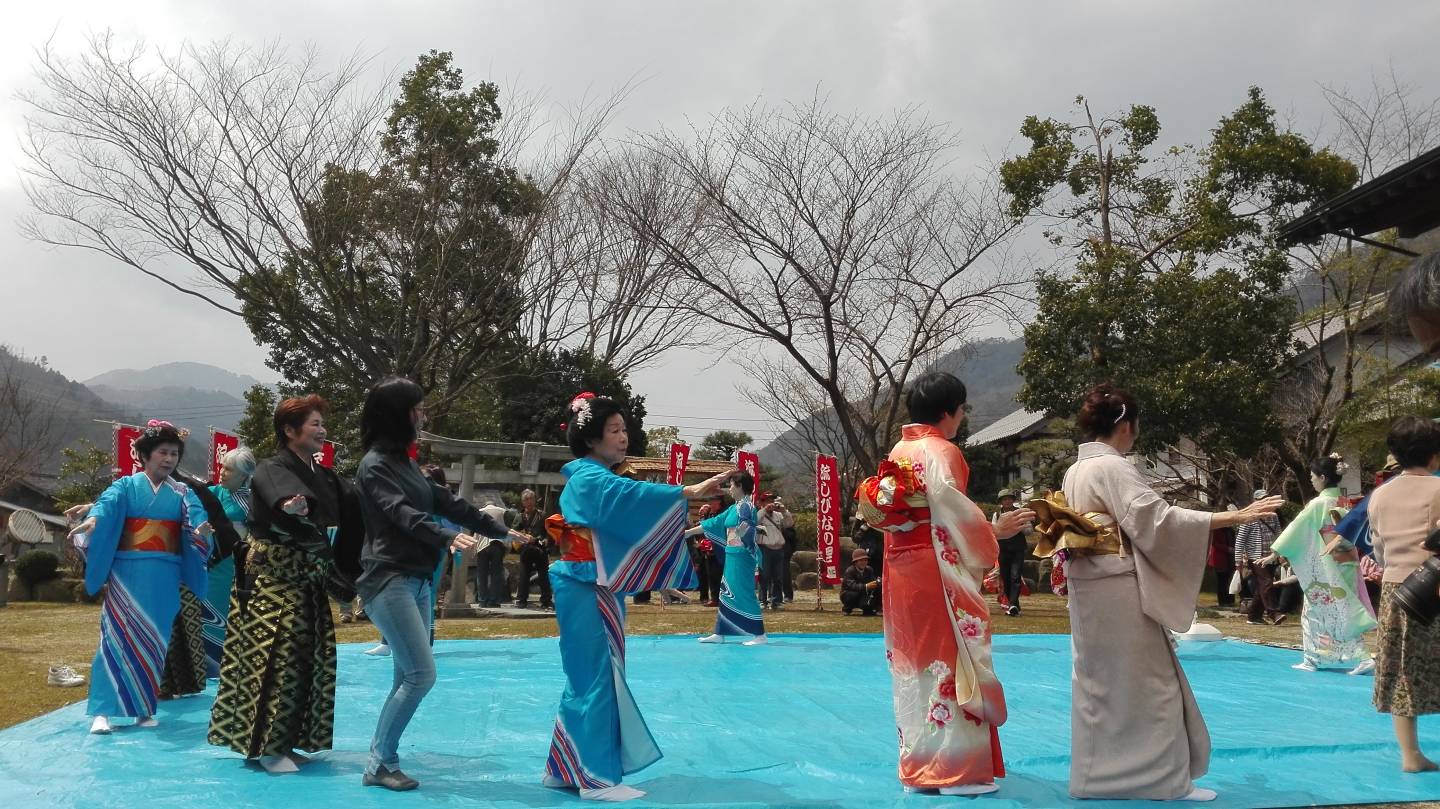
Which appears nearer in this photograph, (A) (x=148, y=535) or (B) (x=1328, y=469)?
(A) (x=148, y=535)

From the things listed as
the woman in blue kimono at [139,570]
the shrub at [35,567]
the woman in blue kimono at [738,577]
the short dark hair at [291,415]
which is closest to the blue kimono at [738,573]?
the woman in blue kimono at [738,577]

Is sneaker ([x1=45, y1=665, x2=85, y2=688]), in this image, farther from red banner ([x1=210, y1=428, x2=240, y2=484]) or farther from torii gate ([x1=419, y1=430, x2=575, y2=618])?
torii gate ([x1=419, y1=430, x2=575, y2=618])

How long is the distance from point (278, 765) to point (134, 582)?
1.85 meters

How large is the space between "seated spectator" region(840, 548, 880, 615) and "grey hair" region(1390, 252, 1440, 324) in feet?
41.4

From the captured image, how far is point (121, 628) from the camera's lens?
19.3ft

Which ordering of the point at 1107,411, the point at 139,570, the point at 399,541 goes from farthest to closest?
the point at 139,570
the point at 399,541
the point at 1107,411

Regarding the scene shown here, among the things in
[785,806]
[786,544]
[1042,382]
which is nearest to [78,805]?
[785,806]

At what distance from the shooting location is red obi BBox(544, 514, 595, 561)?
4.73 metres

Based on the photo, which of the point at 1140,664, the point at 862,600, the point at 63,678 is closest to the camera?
the point at 1140,664

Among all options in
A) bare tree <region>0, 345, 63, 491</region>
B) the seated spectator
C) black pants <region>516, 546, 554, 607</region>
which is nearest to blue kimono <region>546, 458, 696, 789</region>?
the seated spectator

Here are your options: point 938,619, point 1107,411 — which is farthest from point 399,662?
point 1107,411

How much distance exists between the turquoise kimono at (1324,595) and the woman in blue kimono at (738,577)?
4.69 meters

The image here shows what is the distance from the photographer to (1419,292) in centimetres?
198

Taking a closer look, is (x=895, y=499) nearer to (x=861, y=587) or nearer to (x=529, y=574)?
(x=861, y=587)
